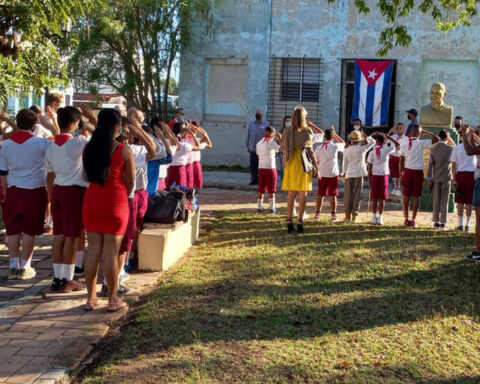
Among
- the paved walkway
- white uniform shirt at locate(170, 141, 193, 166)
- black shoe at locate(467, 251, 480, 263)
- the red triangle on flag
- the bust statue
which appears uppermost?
the red triangle on flag

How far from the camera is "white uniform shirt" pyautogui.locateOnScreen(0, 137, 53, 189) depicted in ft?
24.6

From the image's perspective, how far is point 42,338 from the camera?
18.6ft

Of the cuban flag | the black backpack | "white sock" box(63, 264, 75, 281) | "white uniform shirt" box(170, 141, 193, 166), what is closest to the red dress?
"white sock" box(63, 264, 75, 281)

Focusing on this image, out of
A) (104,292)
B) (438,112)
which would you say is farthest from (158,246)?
(438,112)

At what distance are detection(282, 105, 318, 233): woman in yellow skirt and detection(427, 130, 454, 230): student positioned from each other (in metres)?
2.56

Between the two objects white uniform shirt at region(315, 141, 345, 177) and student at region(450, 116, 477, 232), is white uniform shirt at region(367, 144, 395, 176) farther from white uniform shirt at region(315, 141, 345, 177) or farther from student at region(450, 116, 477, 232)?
student at region(450, 116, 477, 232)

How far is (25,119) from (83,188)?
113 centimetres

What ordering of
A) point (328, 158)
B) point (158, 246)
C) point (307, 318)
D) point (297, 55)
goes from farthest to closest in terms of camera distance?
point (297, 55) < point (328, 158) < point (158, 246) < point (307, 318)

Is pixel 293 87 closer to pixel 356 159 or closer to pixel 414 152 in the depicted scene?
pixel 414 152

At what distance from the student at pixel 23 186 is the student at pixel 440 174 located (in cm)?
685

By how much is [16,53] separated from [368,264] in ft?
19.5

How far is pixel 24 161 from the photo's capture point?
7500 mm

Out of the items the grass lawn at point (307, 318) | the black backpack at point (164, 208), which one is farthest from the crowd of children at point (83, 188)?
the grass lawn at point (307, 318)

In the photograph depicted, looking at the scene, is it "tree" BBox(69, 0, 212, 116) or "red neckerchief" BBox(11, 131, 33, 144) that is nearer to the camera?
"red neckerchief" BBox(11, 131, 33, 144)
